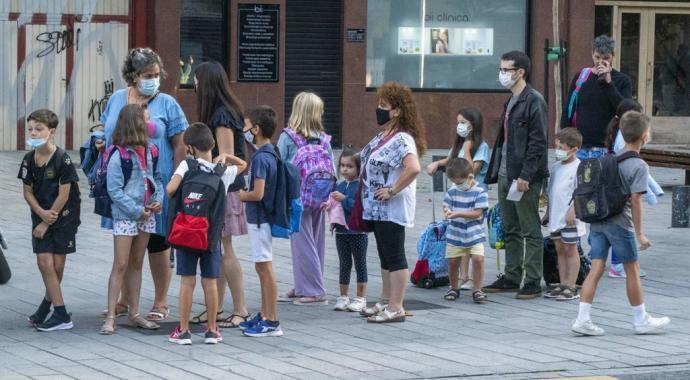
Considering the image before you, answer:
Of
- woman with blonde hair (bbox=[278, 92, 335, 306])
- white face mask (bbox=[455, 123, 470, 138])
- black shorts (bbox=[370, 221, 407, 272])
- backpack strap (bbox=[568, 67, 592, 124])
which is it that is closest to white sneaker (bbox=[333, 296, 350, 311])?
woman with blonde hair (bbox=[278, 92, 335, 306])

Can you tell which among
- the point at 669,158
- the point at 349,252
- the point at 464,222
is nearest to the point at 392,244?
the point at 349,252

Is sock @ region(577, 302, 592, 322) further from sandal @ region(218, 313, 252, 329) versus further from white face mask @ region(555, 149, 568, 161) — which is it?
sandal @ region(218, 313, 252, 329)

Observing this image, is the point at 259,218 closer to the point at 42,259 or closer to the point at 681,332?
the point at 42,259

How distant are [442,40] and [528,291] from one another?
13.5 metres

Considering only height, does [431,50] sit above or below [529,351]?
above

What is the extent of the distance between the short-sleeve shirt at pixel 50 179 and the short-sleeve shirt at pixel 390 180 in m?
2.05

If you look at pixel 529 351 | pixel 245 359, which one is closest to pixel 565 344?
pixel 529 351

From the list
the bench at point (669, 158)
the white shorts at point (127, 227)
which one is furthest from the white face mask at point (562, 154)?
the bench at point (669, 158)

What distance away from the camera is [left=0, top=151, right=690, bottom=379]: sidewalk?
813 cm

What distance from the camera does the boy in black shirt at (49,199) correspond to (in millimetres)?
9117

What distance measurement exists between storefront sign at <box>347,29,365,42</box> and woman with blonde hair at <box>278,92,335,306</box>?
12845mm

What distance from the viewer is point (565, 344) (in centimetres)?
912

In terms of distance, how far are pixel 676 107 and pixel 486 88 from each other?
410cm

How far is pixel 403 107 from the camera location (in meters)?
9.82
